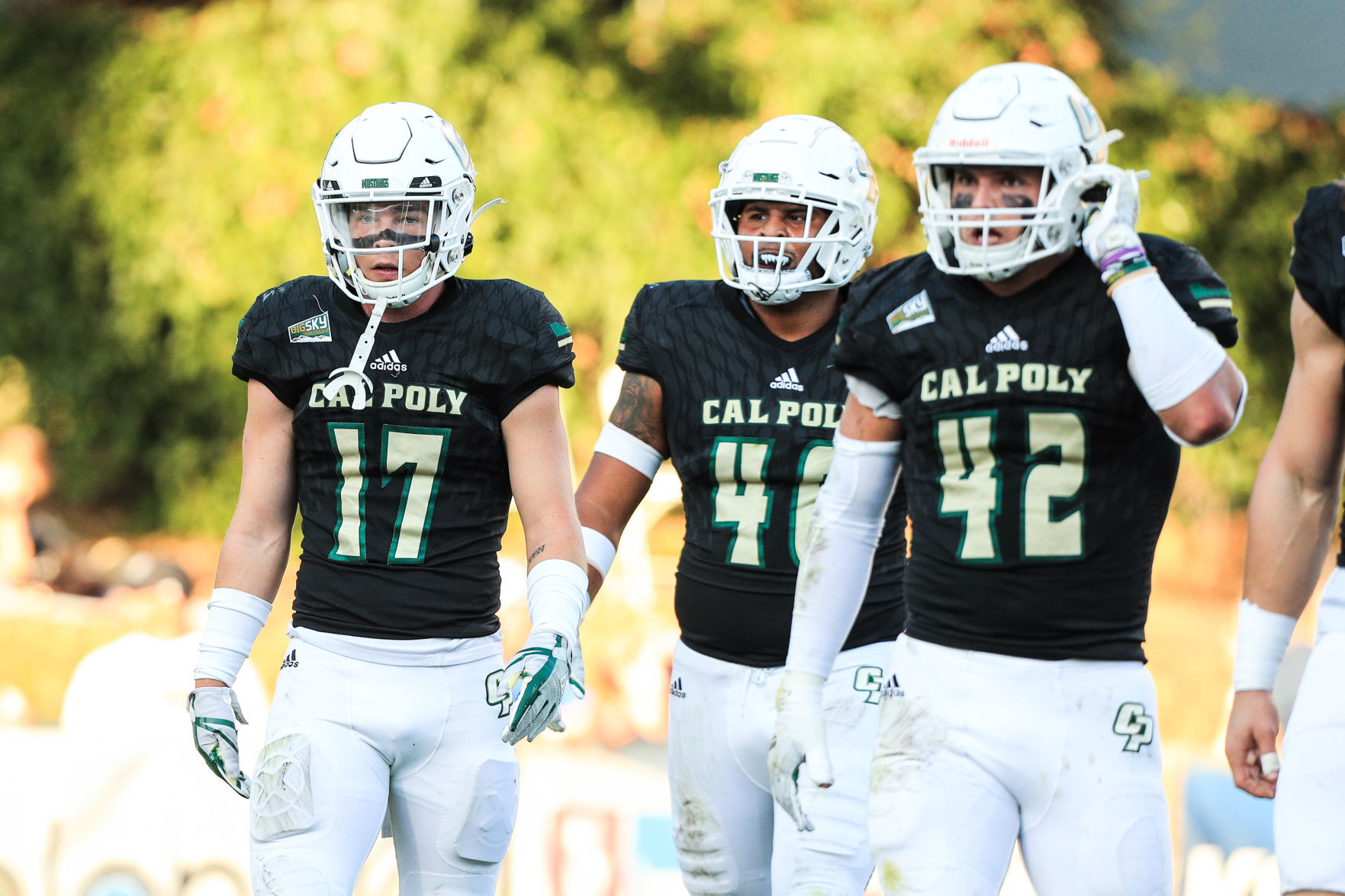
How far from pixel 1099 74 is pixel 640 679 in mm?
5687

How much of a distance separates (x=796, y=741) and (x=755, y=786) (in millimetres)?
740

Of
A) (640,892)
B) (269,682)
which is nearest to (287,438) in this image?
(640,892)

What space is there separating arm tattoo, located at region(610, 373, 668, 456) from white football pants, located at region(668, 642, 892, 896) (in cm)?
53

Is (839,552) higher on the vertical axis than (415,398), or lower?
lower

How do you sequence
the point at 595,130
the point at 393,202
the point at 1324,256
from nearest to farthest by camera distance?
the point at 1324,256 → the point at 393,202 → the point at 595,130

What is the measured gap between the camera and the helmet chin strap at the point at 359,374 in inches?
135

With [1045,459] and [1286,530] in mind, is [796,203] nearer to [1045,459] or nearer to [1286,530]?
[1045,459]

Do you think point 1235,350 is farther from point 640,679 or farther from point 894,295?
point 894,295

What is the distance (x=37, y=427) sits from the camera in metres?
12.1

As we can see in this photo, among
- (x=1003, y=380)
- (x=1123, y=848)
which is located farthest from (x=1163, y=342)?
(x=1123, y=848)

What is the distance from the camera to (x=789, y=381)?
3.77 m

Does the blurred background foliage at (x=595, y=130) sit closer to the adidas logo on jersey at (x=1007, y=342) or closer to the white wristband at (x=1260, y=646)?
the adidas logo on jersey at (x=1007, y=342)

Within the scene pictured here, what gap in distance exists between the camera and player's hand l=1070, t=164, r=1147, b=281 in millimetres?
2662

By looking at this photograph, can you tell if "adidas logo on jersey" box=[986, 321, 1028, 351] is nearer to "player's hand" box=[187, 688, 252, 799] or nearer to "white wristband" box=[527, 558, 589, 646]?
"white wristband" box=[527, 558, 589, 646]
